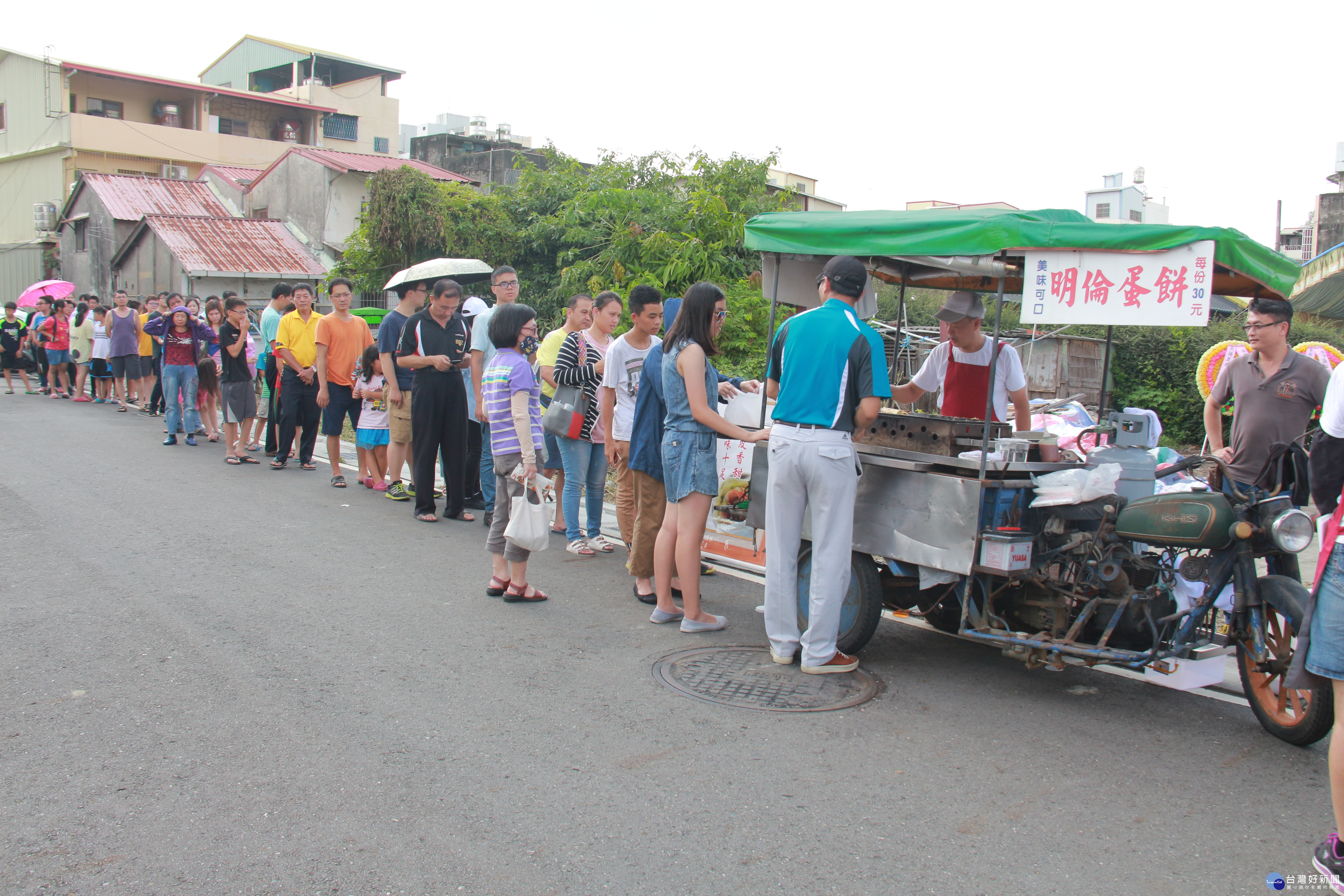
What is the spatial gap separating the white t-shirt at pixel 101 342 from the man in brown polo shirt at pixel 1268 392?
16.3 metres

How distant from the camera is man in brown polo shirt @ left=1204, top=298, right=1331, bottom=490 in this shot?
17.8 ft

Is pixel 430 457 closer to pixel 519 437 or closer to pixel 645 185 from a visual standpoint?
pixel 519 437

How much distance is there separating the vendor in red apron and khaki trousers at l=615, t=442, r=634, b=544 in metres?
1.93

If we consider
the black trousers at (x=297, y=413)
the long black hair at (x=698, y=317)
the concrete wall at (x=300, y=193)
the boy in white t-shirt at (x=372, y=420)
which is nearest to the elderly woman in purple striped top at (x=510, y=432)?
the long black hair at (x=698, y=317)

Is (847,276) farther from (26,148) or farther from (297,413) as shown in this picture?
(26,148)

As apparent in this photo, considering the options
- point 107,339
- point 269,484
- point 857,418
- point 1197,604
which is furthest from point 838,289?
point 107,339

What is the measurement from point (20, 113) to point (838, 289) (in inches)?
1769

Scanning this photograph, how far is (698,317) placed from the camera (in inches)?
210

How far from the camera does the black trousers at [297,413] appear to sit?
1027cm

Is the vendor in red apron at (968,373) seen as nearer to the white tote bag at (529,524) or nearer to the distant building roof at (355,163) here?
the white tote bag at (529,524)

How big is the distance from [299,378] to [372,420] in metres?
1.25

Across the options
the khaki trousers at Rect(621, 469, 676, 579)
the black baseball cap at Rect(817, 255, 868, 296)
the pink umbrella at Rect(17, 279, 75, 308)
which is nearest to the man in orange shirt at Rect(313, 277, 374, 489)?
the khaki trousers at Rect(621, 469, 676, 579)

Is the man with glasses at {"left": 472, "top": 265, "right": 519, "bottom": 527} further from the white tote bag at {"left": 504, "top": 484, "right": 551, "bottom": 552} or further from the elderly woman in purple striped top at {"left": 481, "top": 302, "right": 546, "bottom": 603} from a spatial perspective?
the white tote bag at {"left": 504, "top": 484, "right": 551, "bottom": 552}

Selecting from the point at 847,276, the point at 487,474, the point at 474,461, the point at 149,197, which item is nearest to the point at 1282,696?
the point at 847,276
